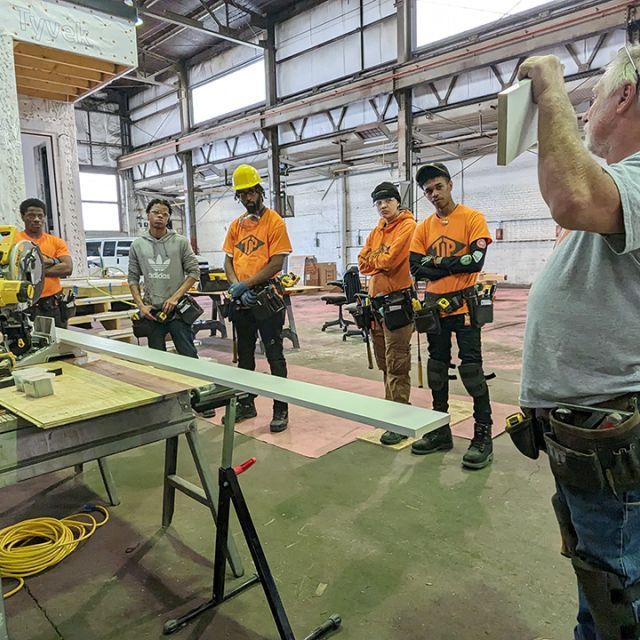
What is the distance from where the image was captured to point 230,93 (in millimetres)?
12555

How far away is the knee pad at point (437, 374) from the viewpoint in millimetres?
2963

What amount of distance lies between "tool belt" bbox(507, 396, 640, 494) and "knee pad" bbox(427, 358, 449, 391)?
1.84m

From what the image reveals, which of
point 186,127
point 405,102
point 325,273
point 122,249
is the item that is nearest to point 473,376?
point 405,102

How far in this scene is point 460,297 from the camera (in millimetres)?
2812

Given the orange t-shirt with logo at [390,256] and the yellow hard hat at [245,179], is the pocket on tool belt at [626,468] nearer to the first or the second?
the orange t-shirt with logo at [390,256]

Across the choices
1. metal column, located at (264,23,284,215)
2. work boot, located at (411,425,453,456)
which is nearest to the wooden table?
work boot, located at (411,425,453,456)

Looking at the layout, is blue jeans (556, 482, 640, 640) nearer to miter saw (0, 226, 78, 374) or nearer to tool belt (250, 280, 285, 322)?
miter saw (0, 226, 78, 374)

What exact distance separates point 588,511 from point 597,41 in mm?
7906

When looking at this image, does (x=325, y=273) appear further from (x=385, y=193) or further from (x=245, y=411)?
(x=385, y=193)

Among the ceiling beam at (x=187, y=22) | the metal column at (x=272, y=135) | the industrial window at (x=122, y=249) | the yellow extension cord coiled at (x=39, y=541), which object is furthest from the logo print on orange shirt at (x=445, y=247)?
the industrial window at (x=122, y=249)

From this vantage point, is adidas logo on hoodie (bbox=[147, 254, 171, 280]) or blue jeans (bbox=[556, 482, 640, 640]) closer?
blue jeans (bbox=[556, 482, 640, 640])

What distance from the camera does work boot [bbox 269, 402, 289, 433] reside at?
349 cm

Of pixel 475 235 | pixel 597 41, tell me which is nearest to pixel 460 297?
pixel 475 235

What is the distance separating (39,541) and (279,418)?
1.63 metres
